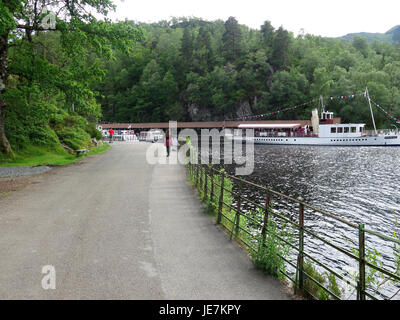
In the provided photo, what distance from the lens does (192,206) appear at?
32.8 feet

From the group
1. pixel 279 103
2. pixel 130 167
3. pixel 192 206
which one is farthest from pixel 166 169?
pixel 279 103

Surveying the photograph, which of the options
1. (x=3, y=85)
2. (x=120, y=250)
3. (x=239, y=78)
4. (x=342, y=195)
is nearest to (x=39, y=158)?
(x=3, y=85)

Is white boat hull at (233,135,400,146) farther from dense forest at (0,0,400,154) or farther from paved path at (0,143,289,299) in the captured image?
paved path at (0,143,289,299)

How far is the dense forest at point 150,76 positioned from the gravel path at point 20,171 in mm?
2893

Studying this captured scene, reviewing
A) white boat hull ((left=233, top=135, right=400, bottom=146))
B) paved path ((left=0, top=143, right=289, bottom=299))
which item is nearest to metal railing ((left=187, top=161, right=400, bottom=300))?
paved path ((left=0, top=143, right=289, bottom=299))

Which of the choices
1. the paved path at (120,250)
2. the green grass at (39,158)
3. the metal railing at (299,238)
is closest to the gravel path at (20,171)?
the green grass at (39,158)

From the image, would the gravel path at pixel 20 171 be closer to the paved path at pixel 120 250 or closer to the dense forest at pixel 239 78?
the paved path at pixel 120 250

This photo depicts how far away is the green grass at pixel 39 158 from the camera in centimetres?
1793

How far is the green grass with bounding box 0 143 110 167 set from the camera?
17.9 meters

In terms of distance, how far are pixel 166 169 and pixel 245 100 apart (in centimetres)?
9081

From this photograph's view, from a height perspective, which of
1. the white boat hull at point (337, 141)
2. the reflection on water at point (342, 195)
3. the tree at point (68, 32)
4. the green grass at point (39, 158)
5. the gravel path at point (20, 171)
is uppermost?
the tree at point (68, 32)

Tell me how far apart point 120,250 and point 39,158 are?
53.5 ft

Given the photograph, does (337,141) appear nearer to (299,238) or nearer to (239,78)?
(239,78)

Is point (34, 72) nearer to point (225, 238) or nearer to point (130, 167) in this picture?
point (130, 167)
